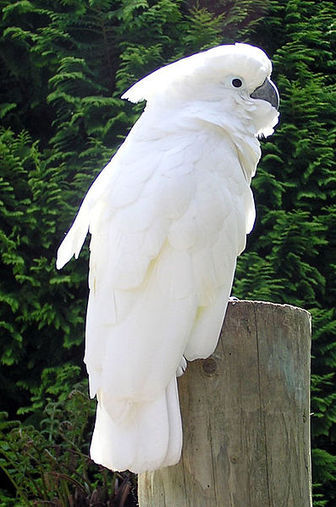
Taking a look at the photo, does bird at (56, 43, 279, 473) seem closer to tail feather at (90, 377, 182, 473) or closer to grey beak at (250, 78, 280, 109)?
tail feather at (90, 377, 182, 473)

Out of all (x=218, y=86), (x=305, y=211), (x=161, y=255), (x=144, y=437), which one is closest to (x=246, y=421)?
(x=144, y=437)

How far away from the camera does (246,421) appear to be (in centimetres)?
191

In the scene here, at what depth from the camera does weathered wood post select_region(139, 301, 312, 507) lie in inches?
→ 74.2

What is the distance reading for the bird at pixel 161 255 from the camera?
6.18 feet

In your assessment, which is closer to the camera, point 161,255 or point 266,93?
point 161,255

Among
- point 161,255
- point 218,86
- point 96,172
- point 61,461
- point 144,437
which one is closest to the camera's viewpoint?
point 144,437

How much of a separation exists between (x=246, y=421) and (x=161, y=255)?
53cm

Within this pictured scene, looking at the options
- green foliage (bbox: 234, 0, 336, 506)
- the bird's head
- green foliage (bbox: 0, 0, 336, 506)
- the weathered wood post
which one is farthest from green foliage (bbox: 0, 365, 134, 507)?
the bird's head

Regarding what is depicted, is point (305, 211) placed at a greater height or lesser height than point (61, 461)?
greater

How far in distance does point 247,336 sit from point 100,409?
48cm

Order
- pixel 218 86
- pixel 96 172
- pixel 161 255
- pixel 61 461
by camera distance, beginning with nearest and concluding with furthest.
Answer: pixel 161 255
pixel 218 86
pixel 61 461
pixel 96 172

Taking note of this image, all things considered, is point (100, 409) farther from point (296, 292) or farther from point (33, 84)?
point (33, 84)

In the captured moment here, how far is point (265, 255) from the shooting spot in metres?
3.78

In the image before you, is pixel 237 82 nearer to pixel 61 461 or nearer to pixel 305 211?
pixel 305 211
